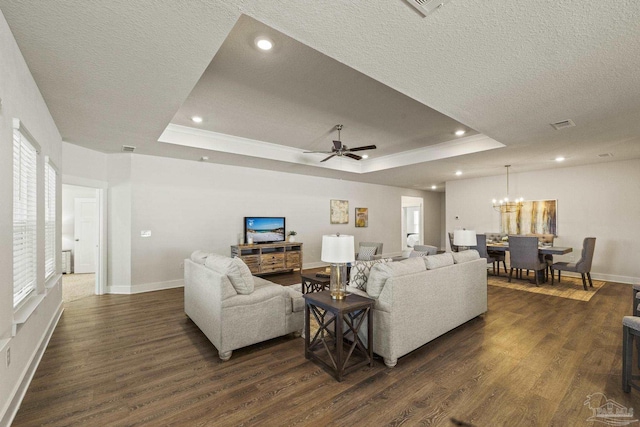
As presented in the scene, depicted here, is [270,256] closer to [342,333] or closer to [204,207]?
[204,207]

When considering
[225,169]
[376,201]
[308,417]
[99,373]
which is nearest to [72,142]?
[225,169]

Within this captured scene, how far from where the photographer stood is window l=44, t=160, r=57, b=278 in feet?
11.0

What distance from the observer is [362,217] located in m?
9.13

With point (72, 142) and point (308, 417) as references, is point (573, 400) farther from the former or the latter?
point (72, 142)

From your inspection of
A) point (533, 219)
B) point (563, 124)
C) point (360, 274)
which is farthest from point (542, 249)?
point (360, 274)

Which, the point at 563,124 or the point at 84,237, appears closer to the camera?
the point at 563,124

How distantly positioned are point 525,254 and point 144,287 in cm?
733

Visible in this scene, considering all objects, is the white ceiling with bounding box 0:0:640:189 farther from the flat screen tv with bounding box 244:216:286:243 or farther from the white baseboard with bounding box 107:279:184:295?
the white baseboard with bounding box 107:279:184:295

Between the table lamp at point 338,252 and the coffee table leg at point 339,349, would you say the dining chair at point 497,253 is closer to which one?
the table lamp at point 338,252

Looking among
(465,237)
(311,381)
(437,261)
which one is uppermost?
(465,237)

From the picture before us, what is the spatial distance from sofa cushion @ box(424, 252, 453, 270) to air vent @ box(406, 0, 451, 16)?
7.56 ft

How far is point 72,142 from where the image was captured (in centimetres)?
451

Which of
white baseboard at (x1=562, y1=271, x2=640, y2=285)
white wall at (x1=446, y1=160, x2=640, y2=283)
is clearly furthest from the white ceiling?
white baseboard at (x1=562, y1=271, x2=640, y2=285)

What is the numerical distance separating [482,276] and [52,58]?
194 inches
